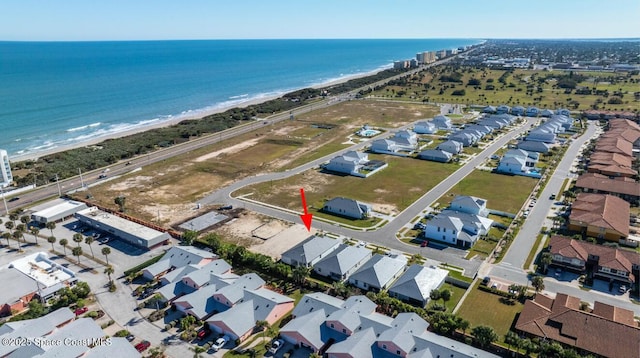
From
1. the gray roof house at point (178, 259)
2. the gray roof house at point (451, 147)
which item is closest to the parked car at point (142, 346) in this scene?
the gray roof house at point (178, 259)

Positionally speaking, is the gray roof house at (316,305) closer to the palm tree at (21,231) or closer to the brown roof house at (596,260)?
the brown roof house at (596,260)

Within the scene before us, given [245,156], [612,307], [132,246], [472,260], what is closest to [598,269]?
[612,307]

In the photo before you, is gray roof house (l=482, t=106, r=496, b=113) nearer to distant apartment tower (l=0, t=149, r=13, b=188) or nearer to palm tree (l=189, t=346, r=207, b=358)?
palm tree (l=189, t=346, r=207, b=358)

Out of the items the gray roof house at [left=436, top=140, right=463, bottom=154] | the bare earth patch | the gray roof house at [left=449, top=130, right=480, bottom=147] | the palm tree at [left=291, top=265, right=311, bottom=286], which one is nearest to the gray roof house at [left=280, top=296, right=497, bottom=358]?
the palm tree at [left=291, top=265, right=311, bottom=286]

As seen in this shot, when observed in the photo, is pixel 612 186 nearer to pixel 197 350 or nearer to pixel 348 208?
pixel 348 208

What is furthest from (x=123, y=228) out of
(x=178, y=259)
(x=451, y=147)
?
(x=451, y=147)
